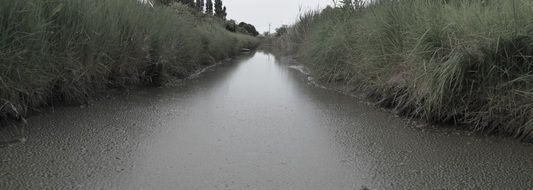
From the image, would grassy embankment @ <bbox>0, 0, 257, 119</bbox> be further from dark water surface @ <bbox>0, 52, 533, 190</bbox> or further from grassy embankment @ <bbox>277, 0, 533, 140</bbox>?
grassy embankment @ <bbox>277, 0, 533, 140</bbox>

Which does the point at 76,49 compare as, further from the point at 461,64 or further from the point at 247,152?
the point at 461,64

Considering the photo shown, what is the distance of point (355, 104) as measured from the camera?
15.6 ft

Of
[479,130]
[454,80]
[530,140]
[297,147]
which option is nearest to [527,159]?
[530,140]

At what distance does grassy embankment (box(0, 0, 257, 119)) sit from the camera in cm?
309

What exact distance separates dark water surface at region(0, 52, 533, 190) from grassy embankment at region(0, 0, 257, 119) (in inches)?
9.2

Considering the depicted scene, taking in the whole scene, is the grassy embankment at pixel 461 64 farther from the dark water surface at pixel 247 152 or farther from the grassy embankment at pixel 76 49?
the grassy embankment at pixel 76 49

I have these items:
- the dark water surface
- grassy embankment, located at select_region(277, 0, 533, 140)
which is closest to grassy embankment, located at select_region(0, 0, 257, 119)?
the dark water surface

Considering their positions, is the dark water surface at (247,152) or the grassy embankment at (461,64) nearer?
the dark water surface at (247,152)

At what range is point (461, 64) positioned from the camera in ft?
11.0

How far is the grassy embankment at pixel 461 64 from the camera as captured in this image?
3.18m

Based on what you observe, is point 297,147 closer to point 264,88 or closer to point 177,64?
point 264,88

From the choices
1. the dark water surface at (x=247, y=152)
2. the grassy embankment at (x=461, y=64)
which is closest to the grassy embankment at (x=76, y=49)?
the dark water surface at (x=247, y=152)

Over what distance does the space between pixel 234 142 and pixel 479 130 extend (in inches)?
67.9

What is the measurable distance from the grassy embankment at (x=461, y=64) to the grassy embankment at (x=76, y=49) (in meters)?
2.63
